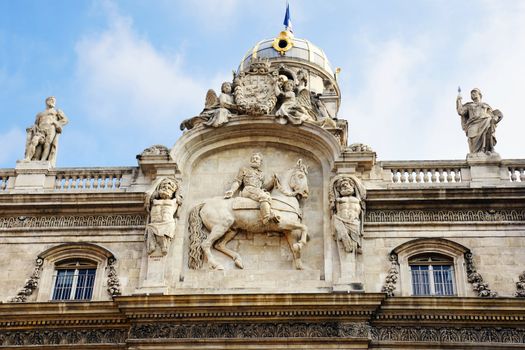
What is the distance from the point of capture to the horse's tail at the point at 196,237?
21.3m

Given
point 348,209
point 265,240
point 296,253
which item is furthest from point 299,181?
point 296,253

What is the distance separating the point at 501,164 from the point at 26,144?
39.3 ft

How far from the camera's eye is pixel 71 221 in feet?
73.2

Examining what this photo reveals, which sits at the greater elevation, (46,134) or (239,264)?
(46,134)

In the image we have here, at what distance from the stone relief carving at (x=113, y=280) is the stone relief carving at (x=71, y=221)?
1073 mm

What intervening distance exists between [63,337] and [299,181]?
6496mm

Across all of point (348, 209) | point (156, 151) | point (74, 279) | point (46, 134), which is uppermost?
point (46, 134)

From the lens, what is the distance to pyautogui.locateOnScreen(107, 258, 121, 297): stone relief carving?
20953 mm

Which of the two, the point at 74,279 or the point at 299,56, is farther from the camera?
the point at 299,56

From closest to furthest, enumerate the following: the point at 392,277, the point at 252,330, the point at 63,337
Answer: the point at 252,330 < the point at 63,337 < the point at 392,277

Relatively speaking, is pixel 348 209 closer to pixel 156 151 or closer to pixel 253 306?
pixel 253 306

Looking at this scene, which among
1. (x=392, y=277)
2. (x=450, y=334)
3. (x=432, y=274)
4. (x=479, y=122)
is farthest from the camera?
(x=479, y=122)

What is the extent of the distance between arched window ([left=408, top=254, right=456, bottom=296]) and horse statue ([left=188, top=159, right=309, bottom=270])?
256 centimetres

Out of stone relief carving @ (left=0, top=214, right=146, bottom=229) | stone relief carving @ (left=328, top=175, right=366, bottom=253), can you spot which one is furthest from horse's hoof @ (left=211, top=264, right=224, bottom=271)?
stone relief carving @ (left=328, top=175, right=366, bottom=253)
